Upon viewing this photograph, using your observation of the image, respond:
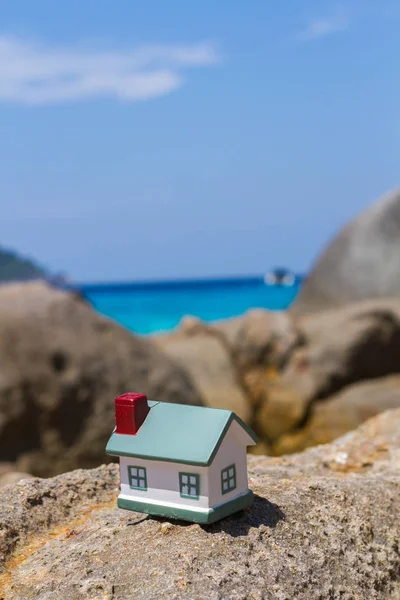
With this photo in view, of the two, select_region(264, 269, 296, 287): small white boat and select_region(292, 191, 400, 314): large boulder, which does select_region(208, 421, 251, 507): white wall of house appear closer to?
select_region(292, 191, 400, 314): large boulder

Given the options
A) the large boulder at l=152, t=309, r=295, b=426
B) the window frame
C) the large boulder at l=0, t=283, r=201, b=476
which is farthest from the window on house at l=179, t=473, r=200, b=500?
the large boulder at l=152, t=309, r=295, b=426

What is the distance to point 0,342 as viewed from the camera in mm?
8258

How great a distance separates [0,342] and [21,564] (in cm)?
540

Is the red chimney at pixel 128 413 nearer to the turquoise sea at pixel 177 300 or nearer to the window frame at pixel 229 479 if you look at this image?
the window frame at pixel 229 479

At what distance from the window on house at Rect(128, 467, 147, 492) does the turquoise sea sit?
112 feet

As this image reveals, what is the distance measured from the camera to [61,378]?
8.27 m

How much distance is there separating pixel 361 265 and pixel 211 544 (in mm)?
21352

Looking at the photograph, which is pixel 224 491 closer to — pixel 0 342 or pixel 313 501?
pixel 313 501

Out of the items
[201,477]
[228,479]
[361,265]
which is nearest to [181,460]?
[201,477]

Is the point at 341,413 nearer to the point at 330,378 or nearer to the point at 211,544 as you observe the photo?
the point at 330,378

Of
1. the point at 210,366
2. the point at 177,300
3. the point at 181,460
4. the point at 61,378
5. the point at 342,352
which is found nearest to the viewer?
the point at 181,460

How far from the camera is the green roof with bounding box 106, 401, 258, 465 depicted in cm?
309

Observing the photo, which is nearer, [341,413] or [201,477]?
[201,477]

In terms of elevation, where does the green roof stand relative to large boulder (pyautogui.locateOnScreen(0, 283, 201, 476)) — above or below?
above
